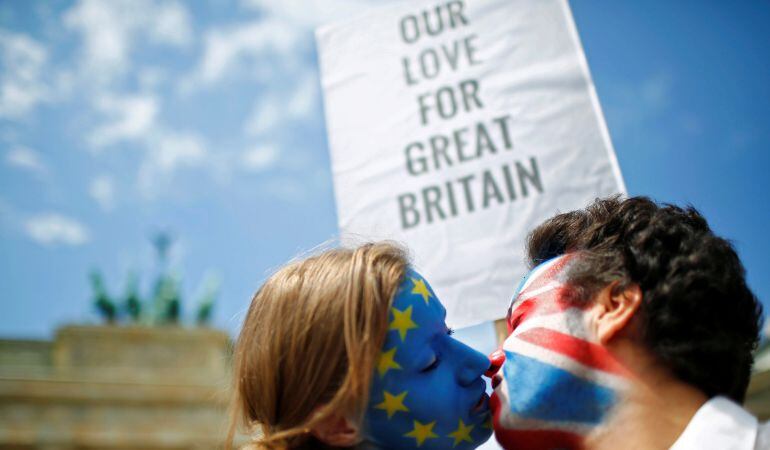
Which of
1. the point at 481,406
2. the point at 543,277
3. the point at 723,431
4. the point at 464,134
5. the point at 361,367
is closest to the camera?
the point at 723,431

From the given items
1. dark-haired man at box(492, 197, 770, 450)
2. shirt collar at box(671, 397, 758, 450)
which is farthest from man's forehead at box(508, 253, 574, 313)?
shirt collar at box(671, 397, 758, 450)

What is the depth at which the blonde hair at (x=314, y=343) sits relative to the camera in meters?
1.33

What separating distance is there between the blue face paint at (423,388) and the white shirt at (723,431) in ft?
1.37

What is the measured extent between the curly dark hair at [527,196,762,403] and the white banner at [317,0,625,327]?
2.22ft

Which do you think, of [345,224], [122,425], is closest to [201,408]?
[122,425]

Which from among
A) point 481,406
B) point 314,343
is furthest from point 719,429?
point 314,343

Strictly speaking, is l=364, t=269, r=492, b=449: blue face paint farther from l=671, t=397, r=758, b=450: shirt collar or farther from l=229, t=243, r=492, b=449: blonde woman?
l=671, t=397, r=758, b=450: shirt collar

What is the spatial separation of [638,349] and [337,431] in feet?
2.21

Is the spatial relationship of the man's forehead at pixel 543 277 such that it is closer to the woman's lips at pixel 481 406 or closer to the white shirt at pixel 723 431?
the woman's lips at pixel 481 406

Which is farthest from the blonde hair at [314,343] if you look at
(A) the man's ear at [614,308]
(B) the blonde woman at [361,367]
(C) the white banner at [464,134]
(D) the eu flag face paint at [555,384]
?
(C) the white banner at [464,134]

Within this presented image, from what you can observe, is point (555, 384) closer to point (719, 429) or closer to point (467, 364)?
point (467, 364)

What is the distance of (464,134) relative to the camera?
2.51m

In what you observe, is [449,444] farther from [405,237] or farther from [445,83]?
[445,83]

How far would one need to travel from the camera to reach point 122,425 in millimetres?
16625
